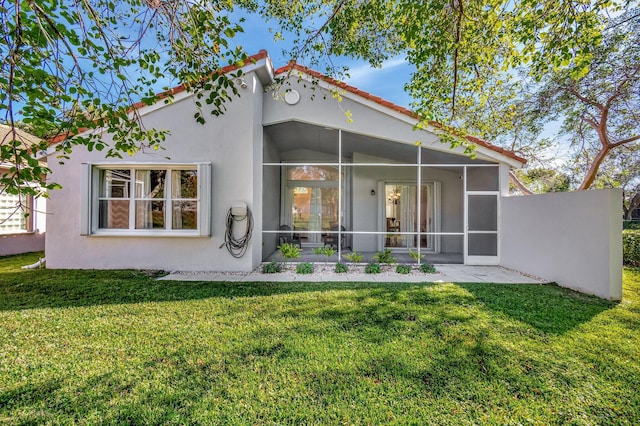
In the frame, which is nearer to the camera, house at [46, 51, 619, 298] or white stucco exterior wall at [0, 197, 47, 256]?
house at [46, 51, 619, 298]

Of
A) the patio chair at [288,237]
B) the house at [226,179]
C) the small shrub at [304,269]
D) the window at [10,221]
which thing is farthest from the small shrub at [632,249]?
the window at [10,221]

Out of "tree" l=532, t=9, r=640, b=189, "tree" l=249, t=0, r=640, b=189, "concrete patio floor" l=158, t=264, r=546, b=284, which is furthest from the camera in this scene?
"tree" l=532, t=9, r=640, b=189

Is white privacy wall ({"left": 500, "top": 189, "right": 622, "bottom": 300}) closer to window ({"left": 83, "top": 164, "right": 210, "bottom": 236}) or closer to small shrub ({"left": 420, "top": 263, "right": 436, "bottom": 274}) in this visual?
small shrub ({"left": 420, "top": 263, "right": 436, "bottom": 274})

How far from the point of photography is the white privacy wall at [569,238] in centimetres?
500

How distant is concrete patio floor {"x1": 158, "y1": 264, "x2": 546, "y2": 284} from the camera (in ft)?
20.5

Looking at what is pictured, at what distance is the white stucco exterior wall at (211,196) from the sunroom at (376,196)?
1.56 meters

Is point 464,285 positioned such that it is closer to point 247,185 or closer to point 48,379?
point 247,185

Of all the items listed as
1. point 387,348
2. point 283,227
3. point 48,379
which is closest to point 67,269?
point 48,379

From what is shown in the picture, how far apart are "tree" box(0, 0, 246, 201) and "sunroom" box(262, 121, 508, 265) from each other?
4.45 meters

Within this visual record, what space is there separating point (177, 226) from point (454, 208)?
9466mm

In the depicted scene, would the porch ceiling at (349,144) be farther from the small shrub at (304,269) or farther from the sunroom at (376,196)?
the small shrub at (304,269)

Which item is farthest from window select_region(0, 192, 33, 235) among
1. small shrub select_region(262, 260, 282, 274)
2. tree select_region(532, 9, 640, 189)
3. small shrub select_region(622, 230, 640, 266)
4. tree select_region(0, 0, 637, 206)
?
small shrub select_region(622, 230, 640, 266)

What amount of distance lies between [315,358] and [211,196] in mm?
5121

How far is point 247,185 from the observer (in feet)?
22.4
